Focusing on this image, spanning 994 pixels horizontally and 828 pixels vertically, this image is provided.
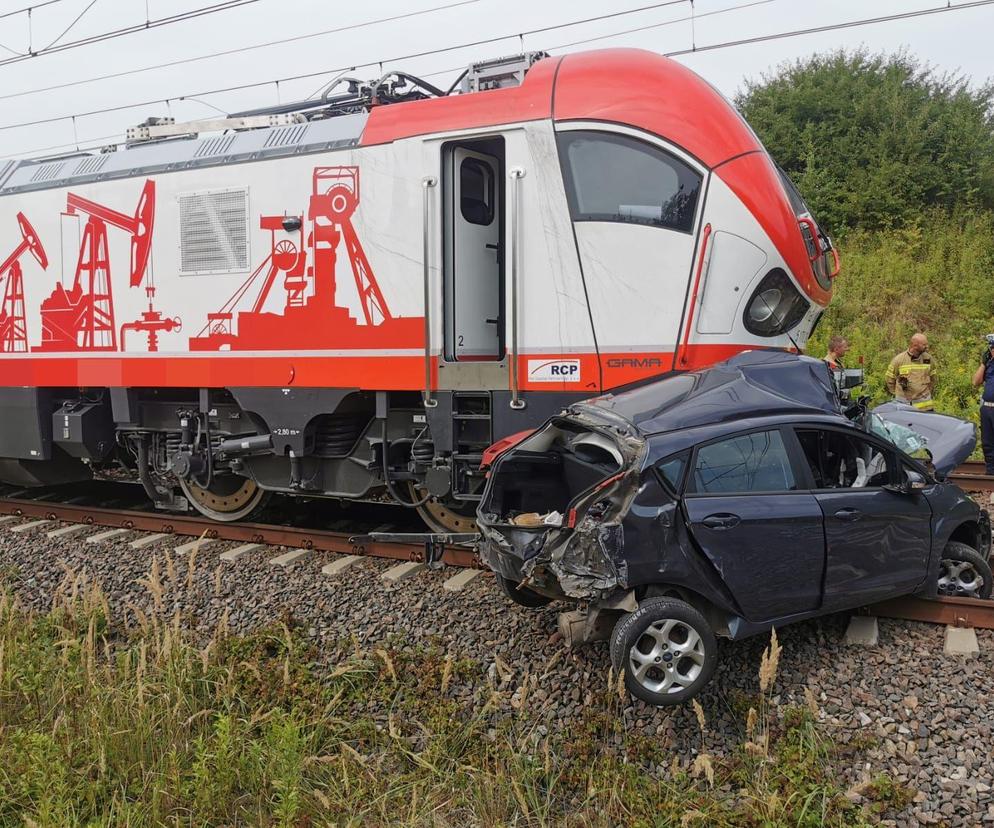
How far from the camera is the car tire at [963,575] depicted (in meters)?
5.85

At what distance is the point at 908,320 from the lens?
16156 millimetres

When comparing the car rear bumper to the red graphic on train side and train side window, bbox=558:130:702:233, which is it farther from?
the red graphic on train side

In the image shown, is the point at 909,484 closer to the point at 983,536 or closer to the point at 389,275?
the point at 983,536

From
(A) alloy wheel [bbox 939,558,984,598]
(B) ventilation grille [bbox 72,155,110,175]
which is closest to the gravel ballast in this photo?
(A) alloy wheel [bbox 939,558,984,598]

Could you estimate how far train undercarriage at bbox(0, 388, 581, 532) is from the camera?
6.92 meters

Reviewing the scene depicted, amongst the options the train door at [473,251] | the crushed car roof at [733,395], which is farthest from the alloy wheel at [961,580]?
the train door at [473,251]

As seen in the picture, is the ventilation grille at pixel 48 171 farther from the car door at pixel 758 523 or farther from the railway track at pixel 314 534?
the car door at pixel 758 523

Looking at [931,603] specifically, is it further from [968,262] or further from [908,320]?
[968,262]

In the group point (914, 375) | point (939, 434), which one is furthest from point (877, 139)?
point (939, 434)

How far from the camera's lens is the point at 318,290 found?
7.32 metres

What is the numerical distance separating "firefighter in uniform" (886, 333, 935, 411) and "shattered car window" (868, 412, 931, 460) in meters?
4.96

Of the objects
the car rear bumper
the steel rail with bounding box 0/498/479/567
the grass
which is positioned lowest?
the grass

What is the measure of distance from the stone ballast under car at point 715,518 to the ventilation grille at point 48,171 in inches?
252

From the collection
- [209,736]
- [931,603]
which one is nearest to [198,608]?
[209,736]
